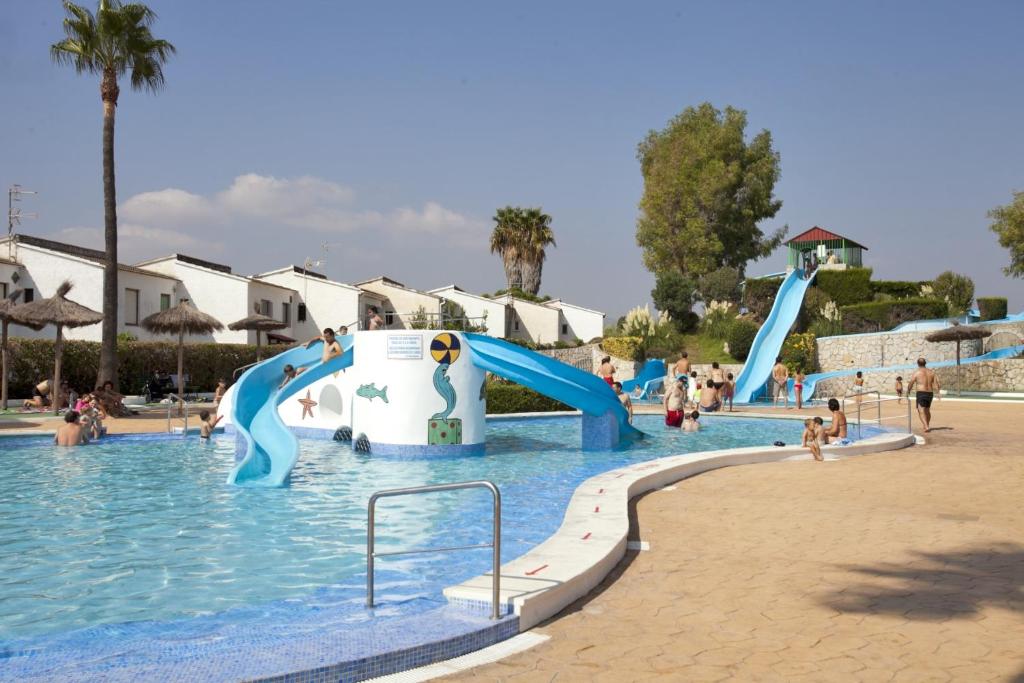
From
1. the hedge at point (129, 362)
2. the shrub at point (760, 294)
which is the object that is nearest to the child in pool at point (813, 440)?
the hedge at point (129, 362)

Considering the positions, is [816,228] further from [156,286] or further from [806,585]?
[806,585]

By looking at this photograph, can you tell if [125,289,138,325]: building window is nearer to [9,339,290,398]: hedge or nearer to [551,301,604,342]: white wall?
[9,339,290,398]: hedge

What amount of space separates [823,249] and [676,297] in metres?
13.9

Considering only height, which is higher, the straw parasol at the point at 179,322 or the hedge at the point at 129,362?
the straw parasol at the point at 179,322

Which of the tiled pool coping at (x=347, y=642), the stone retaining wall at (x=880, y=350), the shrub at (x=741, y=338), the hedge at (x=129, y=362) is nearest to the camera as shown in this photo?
the tiled pool coping at (x=347, y=642)

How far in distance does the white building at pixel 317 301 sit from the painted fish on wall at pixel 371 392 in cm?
2970

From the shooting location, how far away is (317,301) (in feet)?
149

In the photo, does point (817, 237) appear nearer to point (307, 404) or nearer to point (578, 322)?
point (578, 322)

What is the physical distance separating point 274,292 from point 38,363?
1690 centimetres

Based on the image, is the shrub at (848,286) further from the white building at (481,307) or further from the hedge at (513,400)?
the hedge at (513,400)

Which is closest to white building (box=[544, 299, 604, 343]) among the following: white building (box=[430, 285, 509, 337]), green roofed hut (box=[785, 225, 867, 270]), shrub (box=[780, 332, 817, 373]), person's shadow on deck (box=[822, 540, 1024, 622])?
white building (box=[430, 285, 509, 337])

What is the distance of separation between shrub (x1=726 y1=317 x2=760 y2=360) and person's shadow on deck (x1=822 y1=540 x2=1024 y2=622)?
29.8 m

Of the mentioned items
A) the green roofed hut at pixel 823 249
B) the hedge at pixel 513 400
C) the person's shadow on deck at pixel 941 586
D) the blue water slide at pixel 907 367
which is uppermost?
the green roofed hut at pixel 823 249

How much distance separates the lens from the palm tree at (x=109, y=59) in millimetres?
23688
